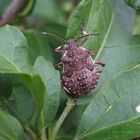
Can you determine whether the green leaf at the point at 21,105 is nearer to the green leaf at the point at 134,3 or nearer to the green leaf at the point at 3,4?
the green leaf at the point at 134,3

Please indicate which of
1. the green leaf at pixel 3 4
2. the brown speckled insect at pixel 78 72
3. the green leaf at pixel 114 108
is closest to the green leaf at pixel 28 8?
the green leaf at pixel 3 4

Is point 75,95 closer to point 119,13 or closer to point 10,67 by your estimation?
point 10,67

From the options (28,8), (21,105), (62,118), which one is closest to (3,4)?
(28,8)

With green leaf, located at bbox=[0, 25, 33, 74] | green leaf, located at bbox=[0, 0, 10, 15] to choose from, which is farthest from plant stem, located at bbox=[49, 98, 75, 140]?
green leaf, located at bbox=[0, 0, 10, 15]

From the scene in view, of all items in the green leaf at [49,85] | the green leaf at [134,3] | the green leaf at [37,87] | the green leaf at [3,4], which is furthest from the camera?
the green leaf at [3,4]

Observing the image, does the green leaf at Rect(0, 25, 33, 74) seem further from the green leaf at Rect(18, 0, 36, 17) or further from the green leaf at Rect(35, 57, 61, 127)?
the green leaf at Rect(18, 0, 36, 17)

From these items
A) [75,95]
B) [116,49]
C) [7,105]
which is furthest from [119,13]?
[7,105]
